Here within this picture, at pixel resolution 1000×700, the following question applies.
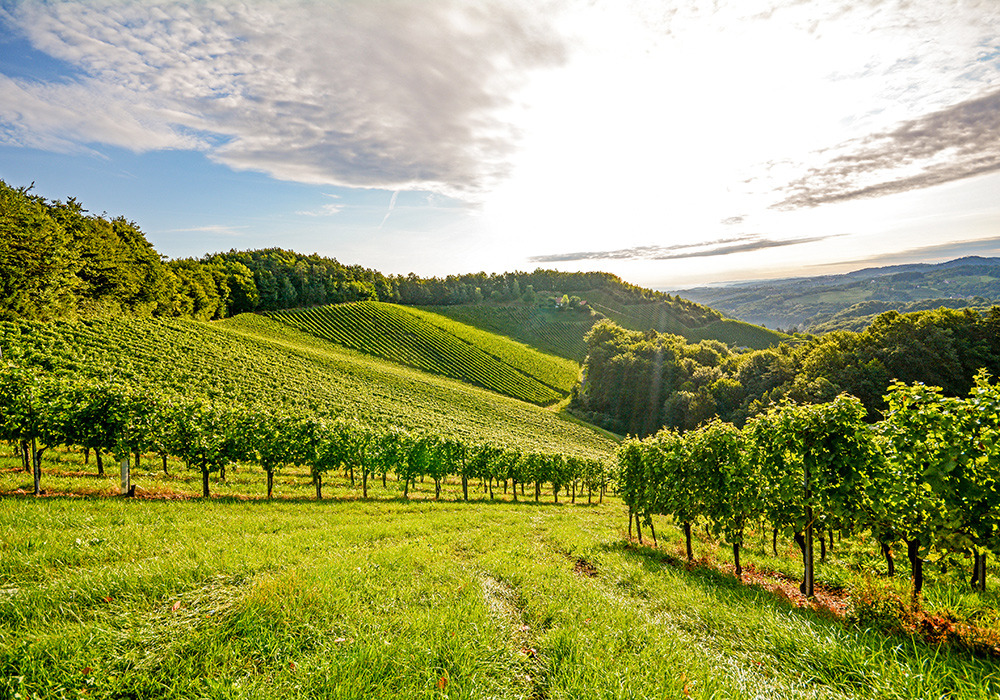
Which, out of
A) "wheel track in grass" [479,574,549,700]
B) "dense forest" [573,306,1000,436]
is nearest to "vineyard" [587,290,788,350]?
"dense forest" [573,306,1000,436]

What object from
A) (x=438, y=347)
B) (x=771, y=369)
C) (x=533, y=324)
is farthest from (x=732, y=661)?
(x=533, y=324)

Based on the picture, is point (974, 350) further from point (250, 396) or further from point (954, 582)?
point (250, 396)

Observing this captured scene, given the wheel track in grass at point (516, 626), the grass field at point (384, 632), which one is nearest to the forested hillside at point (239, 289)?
the grass field at point (384, 632)

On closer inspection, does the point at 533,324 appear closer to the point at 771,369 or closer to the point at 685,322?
the point at 685,322

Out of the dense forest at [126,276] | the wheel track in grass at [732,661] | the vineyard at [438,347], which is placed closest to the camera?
the wheel track in grass at [732,661]

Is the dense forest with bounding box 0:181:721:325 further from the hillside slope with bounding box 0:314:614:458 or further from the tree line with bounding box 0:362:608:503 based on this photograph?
the tree line with bounding box 0:362:608:503

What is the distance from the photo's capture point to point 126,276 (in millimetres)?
54406

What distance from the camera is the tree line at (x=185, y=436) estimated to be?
16.1m

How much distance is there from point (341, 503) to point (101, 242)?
6087cm

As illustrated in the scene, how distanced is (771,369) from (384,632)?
245 ft

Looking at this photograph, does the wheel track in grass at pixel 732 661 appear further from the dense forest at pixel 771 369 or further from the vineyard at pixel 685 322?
the vineyard at pixel 685 322

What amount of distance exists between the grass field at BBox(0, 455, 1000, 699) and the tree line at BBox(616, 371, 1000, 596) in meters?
2.38

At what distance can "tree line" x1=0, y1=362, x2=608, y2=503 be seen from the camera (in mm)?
16062

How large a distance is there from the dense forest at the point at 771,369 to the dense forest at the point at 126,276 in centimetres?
6433
